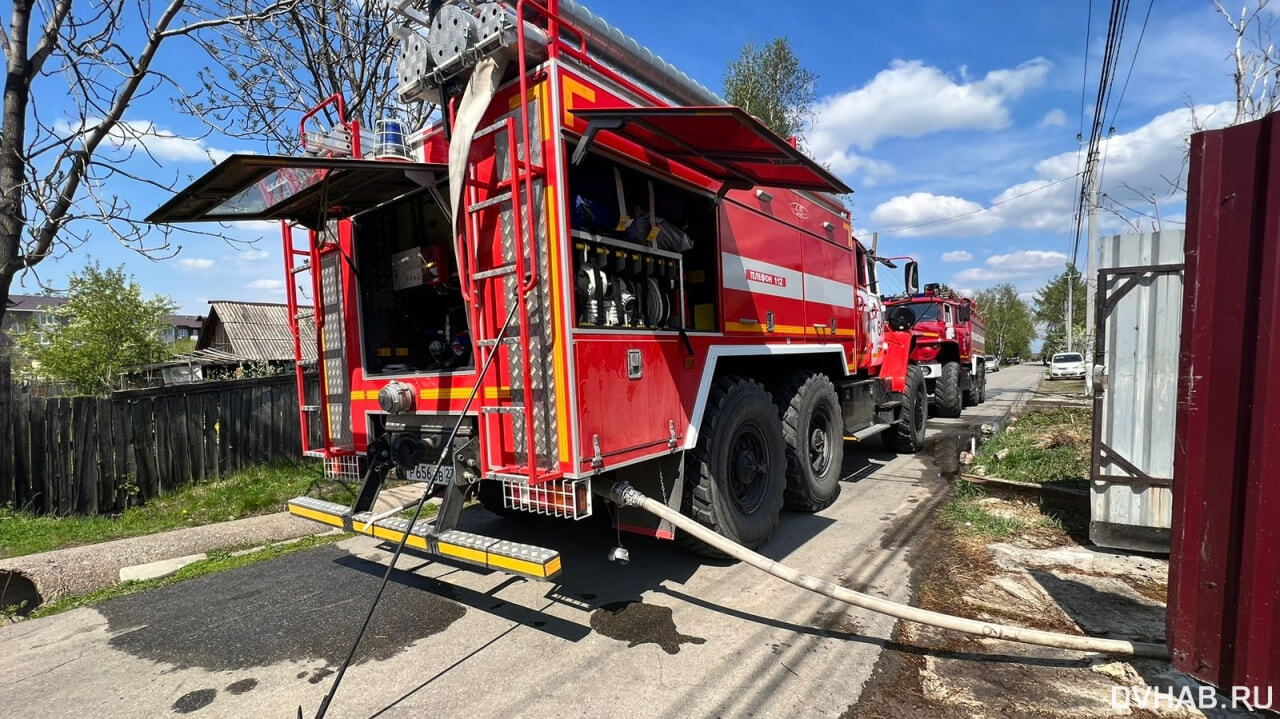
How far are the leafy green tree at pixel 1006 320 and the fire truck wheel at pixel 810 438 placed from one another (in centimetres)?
7318

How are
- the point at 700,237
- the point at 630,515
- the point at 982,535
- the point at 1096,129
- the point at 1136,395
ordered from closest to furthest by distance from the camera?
the point at 630,515
the point at 1136,395
the point at 700,237
the point at 982,535
the point at 1096,129

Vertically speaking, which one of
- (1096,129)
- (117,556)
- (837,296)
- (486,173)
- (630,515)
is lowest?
(117,556)

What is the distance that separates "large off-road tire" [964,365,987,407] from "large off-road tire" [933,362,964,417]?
2.55 meters

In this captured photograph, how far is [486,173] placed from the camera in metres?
3.52

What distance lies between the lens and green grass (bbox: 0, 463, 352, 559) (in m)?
5.58

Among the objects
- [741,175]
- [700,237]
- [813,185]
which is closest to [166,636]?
[700,237]

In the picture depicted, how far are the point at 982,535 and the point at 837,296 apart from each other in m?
2.96

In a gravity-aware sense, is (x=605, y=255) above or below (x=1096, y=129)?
below

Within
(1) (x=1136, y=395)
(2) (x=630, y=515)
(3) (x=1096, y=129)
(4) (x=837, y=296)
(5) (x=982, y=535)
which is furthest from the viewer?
(3) (x=1096, y=129)

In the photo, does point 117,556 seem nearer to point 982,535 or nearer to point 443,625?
point 443,625

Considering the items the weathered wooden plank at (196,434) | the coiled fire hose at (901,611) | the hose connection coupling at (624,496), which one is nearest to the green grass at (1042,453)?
the coiled fire hose at (901,611)

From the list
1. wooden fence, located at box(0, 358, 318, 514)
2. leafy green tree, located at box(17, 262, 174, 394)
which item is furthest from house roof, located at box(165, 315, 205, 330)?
wooden fence, located at box(0, 358, 318, 514)

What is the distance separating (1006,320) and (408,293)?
82.5 meters

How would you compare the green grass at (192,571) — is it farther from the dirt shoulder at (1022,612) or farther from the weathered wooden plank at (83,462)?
the dirt shoulder at (1022,612)
